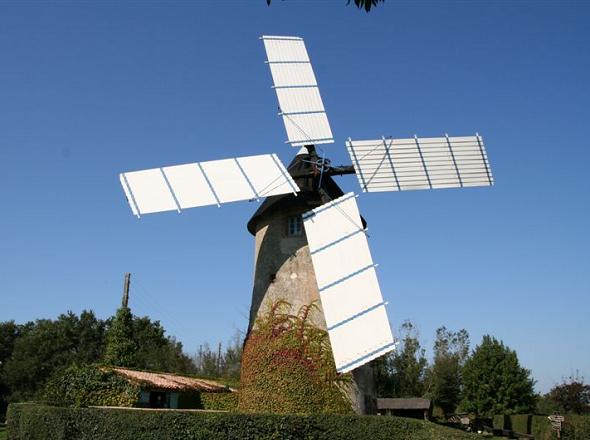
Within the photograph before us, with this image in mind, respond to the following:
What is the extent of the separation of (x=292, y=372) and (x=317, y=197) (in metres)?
4.78

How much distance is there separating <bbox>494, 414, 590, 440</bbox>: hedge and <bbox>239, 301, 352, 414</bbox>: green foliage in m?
17.0

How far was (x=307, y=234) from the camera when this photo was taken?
1444cm

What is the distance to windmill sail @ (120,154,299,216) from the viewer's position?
1391 centimetres

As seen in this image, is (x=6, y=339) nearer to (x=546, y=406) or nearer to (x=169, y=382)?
(x=169, y=382)

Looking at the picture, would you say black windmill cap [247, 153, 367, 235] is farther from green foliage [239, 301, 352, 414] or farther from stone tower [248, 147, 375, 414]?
green foliage [239, 301, 352, 414]

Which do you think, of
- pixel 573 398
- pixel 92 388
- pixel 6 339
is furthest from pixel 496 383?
pixel 6 339

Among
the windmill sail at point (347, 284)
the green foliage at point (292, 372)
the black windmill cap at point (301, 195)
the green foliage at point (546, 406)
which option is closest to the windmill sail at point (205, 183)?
the black windmill cap at point (301, 195)

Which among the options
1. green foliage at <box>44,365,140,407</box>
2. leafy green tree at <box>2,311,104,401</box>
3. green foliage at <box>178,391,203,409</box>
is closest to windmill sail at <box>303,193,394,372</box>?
green foliage at <box>44,365,140,407</box>

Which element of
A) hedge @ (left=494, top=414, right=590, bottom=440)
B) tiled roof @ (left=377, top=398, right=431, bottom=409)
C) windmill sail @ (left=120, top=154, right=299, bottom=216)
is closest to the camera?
windmill sail @ (left=120, top=154, right=299, bottom=216)

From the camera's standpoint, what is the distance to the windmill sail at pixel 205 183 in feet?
45.6

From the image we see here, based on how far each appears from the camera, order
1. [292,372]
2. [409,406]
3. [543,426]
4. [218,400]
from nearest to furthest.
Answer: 1. [292,372]
2. [218,400]
3. [543,426]
4. [409,406]

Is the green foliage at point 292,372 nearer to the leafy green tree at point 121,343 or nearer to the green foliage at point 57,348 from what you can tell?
the leafy green tree at point 121,343

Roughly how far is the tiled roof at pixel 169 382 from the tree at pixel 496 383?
2586 cm

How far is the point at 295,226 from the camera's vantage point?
15469 millimetres
